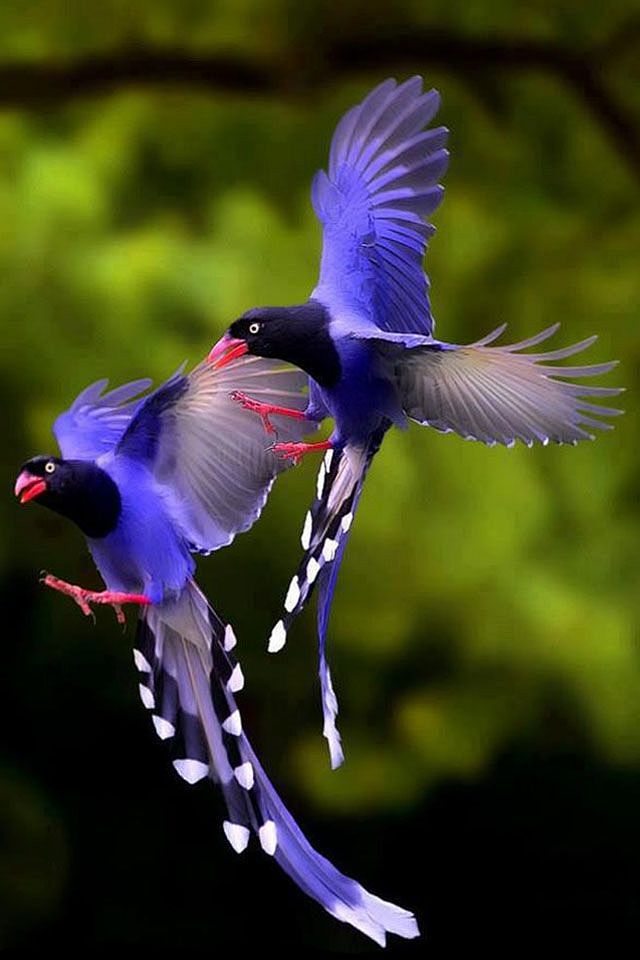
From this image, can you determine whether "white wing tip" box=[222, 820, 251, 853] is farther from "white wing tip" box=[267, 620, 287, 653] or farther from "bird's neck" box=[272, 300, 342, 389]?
"bird's neck" box=[272, 300, 342, 389]

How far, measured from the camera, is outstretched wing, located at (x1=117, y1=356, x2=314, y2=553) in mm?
926

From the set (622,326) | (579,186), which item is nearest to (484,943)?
(622,326)

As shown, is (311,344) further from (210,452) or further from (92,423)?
(92,423)

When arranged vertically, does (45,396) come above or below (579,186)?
below

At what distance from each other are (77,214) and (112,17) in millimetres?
322

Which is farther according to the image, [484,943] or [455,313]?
[484,943]

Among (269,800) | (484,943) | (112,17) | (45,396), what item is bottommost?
(484,943)

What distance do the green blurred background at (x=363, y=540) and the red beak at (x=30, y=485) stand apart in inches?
40.8

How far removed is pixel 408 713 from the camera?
212cm

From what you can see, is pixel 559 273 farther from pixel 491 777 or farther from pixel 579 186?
pixel 491 777

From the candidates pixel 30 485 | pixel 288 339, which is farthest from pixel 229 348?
pixel 30 485

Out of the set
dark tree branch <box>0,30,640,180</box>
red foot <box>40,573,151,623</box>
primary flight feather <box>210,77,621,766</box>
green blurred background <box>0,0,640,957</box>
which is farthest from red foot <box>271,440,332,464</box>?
dark tree branch <box>0,30,640,180</box>

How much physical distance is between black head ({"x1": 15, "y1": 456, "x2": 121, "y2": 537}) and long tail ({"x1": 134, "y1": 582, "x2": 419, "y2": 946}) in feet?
0.22

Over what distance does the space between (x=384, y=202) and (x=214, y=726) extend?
0.32 m
